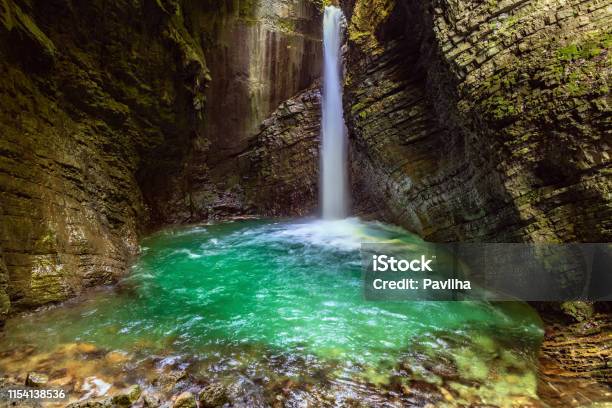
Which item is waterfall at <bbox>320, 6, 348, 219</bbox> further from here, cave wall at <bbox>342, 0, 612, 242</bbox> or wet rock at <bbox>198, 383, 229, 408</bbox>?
wet rock at <bbox>198, 383, 229, 408</bbox>

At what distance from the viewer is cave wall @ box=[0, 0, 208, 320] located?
21.2ft

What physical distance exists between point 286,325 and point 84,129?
7.64m

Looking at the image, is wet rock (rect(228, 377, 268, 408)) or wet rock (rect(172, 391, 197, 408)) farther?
wet rock (rect(228, 377, 268, 408))

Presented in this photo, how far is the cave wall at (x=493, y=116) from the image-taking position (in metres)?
5.83

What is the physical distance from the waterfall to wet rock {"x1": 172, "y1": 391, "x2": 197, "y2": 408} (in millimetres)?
12546

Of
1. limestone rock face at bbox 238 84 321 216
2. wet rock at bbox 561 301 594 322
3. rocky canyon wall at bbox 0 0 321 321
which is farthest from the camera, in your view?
limestone rock face at bbox 238 84 321 216

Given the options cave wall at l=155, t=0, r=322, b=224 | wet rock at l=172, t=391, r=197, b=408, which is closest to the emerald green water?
wet rock at l=172, t=391, r=197, b=408

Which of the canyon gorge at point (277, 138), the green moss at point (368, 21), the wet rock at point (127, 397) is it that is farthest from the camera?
the green moss at point (368, 21)

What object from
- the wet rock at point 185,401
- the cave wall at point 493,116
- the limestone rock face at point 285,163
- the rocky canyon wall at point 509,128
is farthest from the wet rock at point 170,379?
the limestone rock face at point 285,163

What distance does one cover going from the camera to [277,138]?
16734mm

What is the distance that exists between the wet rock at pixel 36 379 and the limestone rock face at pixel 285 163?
1269cm

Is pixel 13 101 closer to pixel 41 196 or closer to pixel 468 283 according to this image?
pixel 41 196

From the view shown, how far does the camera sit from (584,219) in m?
5.82

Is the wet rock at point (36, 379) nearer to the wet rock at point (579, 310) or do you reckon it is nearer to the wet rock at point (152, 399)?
the wet rock at point (152, 399)
